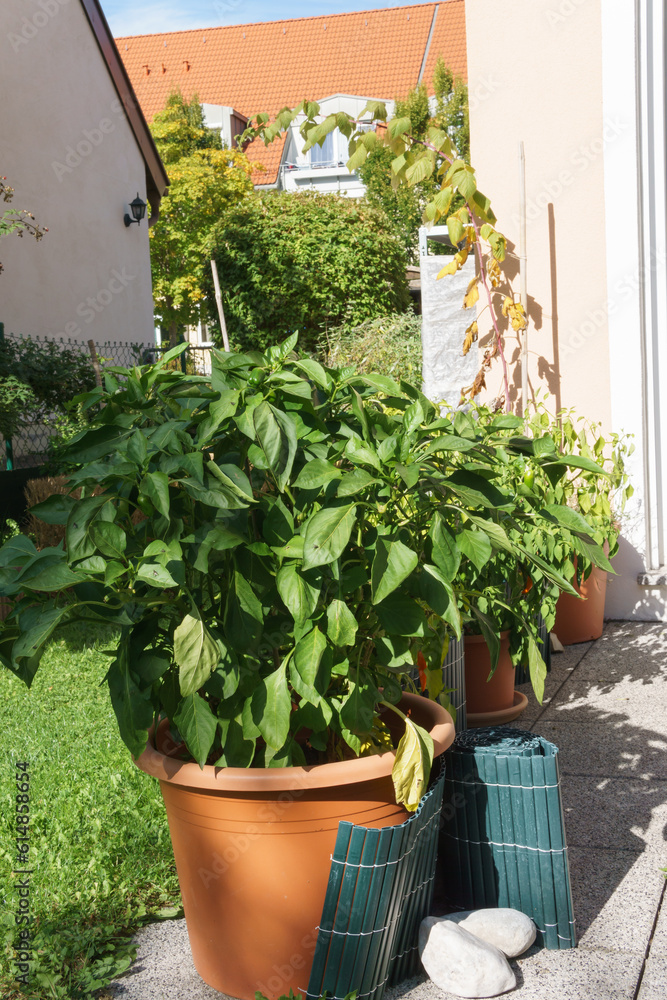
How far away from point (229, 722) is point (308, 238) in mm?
13075

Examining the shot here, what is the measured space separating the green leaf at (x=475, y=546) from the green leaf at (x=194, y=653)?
0.52 m

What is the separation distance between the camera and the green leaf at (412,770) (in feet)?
5.98

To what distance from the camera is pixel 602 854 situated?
2506mm

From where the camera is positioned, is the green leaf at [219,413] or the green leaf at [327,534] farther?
the green leaf at [219,413]

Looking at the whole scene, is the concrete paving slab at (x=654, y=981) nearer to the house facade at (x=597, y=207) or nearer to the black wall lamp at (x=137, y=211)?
the house facade at (x=597, y=207)

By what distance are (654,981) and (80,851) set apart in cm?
160

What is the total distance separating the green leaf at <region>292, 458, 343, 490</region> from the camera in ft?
5.53

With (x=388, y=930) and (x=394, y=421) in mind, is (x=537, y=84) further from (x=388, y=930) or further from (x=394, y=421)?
(x=388, y=930)

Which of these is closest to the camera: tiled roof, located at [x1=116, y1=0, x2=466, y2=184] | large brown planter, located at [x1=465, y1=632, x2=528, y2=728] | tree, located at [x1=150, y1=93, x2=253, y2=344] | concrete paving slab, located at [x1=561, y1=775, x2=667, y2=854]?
concrete paving slab, located at [x1=561, y1=775, x2=667, y2=854]

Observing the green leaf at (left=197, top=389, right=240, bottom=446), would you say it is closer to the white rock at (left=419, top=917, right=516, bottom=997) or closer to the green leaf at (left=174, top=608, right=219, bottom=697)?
the green leaf at (left=174, top=608, right=219, bottom=697)

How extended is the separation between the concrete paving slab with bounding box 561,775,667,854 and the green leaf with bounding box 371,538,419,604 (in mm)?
1429

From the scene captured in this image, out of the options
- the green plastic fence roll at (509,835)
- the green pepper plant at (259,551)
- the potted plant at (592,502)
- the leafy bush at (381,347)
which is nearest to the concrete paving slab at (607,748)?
the potted plant at (592,502)

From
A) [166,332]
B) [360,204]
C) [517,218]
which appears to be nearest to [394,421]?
[517,218]

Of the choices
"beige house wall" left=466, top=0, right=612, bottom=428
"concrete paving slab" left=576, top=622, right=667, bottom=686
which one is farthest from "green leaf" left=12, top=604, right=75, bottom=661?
"beige house wall" left=466, top=0, right=612, bottom=428
